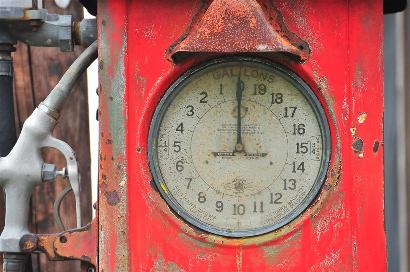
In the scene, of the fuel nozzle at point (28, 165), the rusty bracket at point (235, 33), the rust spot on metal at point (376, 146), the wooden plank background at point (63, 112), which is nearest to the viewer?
the rusty bracket at point (235, 33)

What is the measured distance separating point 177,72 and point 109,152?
0.27 metres

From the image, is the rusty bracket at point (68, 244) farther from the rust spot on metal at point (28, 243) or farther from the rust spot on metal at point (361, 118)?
the rust spot on metal at point (361, 118)

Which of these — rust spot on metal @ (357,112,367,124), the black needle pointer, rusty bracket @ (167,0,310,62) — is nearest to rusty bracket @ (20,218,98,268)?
the black needle pointer

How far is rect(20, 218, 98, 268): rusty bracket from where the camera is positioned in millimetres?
2383

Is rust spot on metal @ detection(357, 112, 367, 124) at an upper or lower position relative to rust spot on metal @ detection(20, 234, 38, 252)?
upper

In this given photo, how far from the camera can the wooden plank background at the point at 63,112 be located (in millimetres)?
3006

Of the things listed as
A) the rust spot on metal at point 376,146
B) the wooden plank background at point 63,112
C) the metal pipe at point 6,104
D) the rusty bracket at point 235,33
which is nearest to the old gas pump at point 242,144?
the rust spot on metal at point 376,146

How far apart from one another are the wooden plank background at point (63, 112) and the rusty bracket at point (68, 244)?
1.94 ft

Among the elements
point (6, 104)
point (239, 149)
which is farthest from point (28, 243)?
point (239, 149)

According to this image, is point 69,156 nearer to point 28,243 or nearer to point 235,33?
point 28,243

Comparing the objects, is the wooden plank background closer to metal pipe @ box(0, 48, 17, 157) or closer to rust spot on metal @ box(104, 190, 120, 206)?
metal pipe @ box(0, 48, 17, 157)

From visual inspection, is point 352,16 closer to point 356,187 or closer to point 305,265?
point 356,187

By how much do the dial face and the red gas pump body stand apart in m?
0.04

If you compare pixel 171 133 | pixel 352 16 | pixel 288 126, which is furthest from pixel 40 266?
pixel 352 16
